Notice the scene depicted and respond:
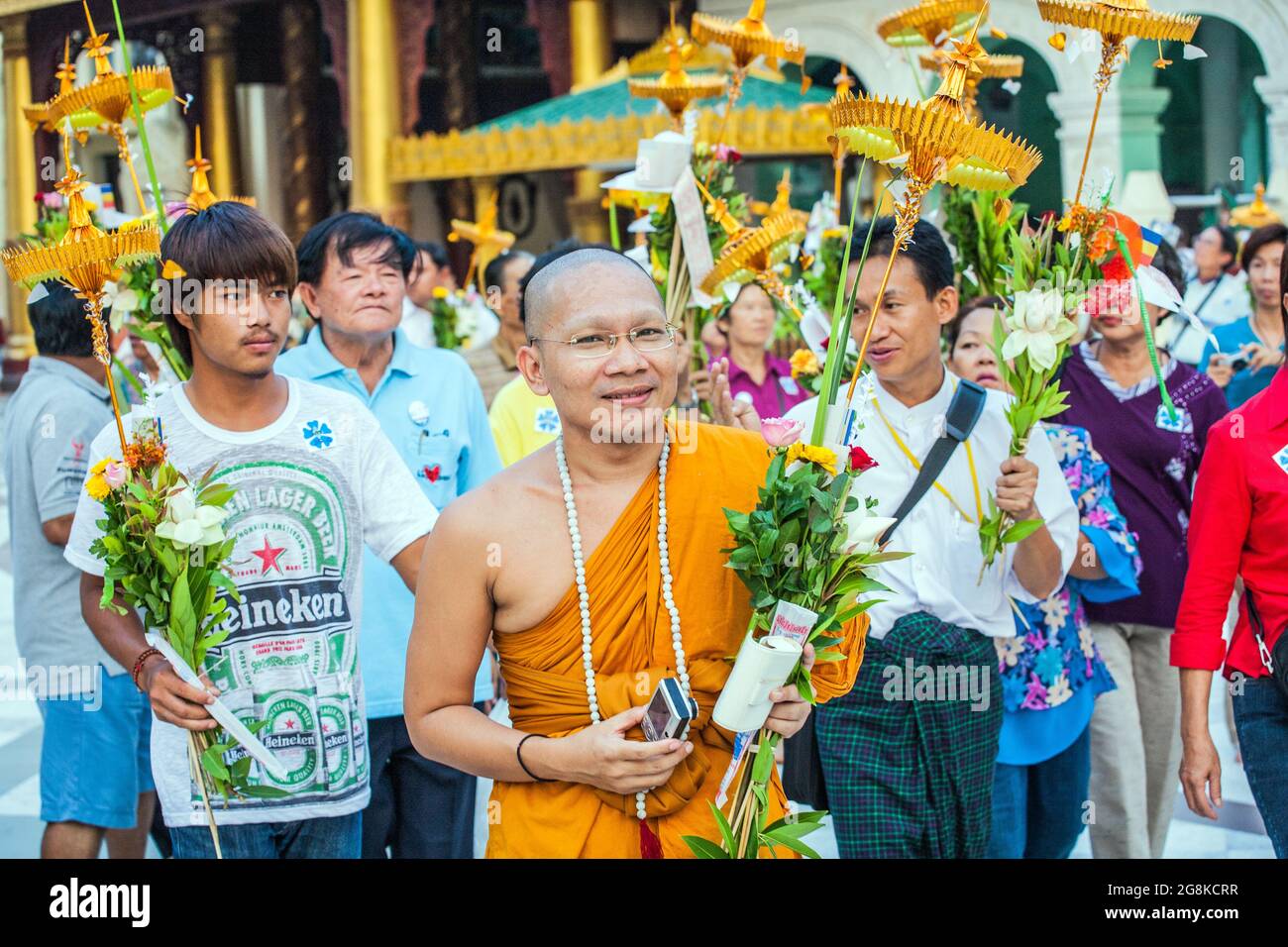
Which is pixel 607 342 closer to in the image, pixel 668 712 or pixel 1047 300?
pixel 668 712

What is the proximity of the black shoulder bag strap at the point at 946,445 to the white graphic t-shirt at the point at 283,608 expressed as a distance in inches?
46.8

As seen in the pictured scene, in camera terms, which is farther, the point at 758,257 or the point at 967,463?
the point at 758,257

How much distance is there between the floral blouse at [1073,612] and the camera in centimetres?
373

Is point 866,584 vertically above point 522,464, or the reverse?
point 522,464

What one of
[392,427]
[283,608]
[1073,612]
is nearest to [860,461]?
[283,608]

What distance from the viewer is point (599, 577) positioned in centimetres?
239

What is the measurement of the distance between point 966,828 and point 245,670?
159cm

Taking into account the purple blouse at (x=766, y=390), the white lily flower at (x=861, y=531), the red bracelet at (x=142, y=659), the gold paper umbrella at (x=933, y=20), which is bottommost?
the purple blouse at (x=766, y=390)

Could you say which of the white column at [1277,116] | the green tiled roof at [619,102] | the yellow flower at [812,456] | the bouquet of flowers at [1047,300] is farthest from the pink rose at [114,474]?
the white column at [1277,116]

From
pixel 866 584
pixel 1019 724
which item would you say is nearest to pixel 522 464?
pixel 866 584

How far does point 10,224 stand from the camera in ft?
67.1

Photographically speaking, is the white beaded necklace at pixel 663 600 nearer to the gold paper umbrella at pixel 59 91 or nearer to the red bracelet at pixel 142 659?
the red bracelet at pixel 142 659

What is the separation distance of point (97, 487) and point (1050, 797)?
235cm

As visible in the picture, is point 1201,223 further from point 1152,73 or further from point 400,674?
point 400,674
